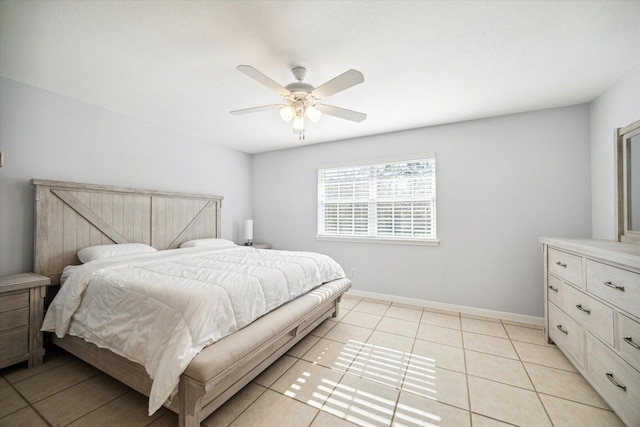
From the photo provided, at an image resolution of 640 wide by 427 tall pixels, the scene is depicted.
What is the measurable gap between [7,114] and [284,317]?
311 centimetres

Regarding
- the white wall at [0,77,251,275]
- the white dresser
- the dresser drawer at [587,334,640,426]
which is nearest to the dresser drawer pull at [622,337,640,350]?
the white dresser

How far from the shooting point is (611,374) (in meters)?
1.55

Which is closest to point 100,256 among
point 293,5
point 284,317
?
point 284,317

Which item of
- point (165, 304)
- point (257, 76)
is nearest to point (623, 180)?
point (257, 76)

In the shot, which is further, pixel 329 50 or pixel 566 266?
pixel 566 266

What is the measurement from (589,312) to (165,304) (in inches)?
116

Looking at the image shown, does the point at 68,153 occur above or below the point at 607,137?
below

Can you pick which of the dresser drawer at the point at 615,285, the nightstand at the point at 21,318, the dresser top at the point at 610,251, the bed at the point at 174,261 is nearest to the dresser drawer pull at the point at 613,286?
the dresser drawer at the point at 615,285

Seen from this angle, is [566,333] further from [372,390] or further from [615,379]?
[372,390]

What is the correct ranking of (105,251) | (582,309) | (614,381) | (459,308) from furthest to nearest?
(459,308) < (105,251) < (582,309) < (614,381)

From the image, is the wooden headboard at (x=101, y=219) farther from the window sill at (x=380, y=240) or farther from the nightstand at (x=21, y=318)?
the window sill at (x=380, y=240)

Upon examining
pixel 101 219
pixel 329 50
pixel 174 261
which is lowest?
pixel 174 261

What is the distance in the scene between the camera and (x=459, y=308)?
3.29 m

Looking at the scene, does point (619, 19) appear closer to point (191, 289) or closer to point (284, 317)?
point (284, 317)
